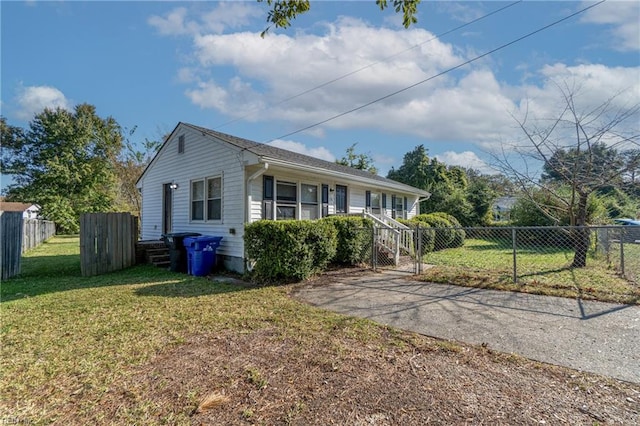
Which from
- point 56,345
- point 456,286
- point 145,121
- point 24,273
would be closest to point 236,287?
point 56,345

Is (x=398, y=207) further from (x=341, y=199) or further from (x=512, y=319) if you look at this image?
(x=512, y=319)

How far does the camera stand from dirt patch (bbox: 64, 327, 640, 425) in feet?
7.25

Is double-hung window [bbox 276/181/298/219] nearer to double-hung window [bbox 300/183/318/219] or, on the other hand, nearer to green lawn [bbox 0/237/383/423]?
double-hung window [bbox 300/183/318/219]

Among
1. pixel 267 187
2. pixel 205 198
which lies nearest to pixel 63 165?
pixel 205 198

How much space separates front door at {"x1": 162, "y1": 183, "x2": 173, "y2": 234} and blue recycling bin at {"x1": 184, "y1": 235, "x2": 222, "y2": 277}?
11.2 ft

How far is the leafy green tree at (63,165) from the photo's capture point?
1048 inches

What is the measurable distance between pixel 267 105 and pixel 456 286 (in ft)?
31.4

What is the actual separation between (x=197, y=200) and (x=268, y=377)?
26.5 feet

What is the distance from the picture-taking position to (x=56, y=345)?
3.58 m

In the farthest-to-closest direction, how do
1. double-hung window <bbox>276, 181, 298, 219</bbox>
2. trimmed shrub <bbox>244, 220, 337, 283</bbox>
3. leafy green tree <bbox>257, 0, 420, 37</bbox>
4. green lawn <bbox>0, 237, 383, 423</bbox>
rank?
double-hung window <bbox>276, 181, 298, 219</bbox>, trimmed shrub <bbox>244, 220, 337, 283</bbox>, leafy green tree <bbox>257, 0, 420, 37</bbox>, green lawn <bbox>0, 237, 383, 423</bbox>

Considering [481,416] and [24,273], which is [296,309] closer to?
[481,416]

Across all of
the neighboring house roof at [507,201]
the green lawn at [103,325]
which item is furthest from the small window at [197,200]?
the neighboring house roof at [507,201]

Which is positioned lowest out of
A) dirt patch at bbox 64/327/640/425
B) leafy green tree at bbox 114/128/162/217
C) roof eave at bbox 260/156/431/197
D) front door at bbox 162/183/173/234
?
dirt patch at bbox 64/327/640/425

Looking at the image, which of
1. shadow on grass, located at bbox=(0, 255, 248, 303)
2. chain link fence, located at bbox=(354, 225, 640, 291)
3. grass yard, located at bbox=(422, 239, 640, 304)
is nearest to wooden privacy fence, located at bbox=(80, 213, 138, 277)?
shadow on grass, located at bbox=(0, 255, 248, 303)
